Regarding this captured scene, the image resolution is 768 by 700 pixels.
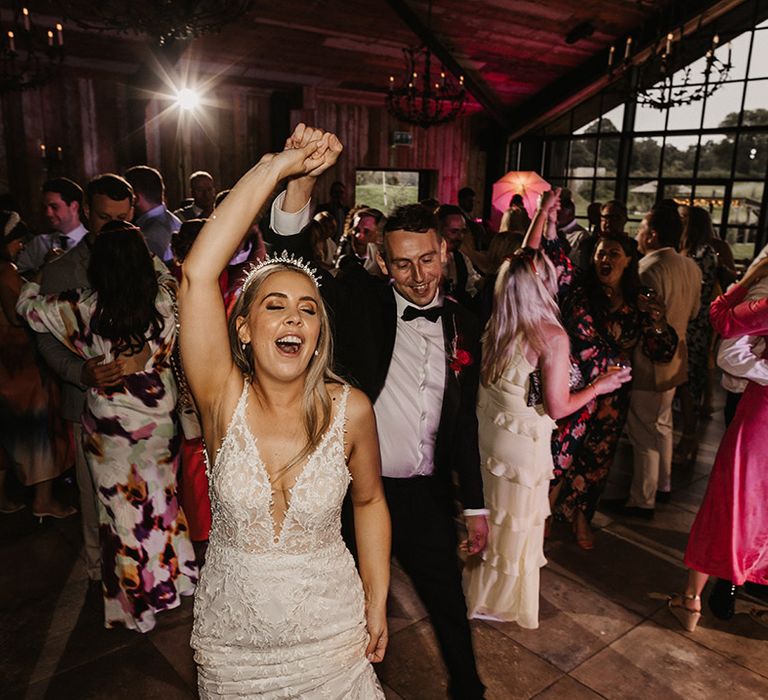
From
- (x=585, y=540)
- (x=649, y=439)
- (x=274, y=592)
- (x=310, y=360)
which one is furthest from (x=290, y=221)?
(x=649, y=439)

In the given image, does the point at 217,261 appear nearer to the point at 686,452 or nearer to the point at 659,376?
the point at 659,376

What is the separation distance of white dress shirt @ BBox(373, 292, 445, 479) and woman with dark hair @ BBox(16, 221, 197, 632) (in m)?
1.16

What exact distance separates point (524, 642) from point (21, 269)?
4.31 metres

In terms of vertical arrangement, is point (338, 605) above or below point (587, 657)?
above

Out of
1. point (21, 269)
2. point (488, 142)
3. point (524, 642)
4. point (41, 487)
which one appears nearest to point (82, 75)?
point (21, 269)

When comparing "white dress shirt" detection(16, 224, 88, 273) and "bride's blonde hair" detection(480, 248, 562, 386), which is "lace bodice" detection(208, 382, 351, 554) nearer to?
"bride's blonde hair" detection(480, 248, 562, 386)

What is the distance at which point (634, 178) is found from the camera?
43.0 feet

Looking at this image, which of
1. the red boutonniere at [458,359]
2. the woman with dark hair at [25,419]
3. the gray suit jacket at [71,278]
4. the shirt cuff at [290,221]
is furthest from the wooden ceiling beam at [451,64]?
the shirt cuff at [290,221]

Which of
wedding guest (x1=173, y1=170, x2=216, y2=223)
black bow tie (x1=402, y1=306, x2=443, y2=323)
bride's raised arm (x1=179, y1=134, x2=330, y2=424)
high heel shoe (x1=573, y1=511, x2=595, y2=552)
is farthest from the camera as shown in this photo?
wedding guest (x1=173, y1=170, x2=216, y2=223)

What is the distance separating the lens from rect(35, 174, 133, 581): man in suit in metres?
2.88

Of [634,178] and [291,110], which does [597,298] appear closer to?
[291,110]

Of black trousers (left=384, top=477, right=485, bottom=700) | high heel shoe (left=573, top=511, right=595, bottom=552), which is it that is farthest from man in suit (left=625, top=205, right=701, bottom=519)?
black trousers (left=384, top=477, right=485, bottom=700)

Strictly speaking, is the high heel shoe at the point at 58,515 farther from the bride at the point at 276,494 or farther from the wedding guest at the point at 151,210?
the bride at the point at 276,494

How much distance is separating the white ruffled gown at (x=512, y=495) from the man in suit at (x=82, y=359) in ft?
5.63
